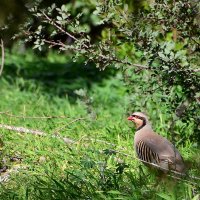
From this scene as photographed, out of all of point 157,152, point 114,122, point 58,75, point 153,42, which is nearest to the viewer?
point 157,152

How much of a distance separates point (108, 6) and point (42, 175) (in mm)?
1576

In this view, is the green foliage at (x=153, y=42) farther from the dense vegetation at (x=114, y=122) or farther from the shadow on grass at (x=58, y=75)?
the shadow on grass at (x=58, y=75)

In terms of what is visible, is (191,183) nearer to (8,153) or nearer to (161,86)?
(161,86)

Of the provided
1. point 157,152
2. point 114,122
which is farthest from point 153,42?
point 114,122

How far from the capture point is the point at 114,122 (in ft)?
25.4

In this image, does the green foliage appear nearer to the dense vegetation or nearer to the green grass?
the dense vegetation

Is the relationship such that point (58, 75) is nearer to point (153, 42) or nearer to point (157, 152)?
point (153, 42)

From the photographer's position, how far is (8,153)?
247 inches

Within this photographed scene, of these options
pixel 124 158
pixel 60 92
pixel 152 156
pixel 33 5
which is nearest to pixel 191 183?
pixel 152 156

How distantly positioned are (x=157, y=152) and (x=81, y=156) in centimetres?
84

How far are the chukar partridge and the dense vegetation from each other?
4.5 inches

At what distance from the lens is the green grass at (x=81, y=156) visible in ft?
16.1

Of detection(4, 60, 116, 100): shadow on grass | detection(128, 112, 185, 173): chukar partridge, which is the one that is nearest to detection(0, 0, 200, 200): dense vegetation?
detection(128, 112, 185, 173): chukar partridge

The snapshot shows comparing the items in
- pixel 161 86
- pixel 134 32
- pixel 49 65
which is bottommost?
pixel 49 65
